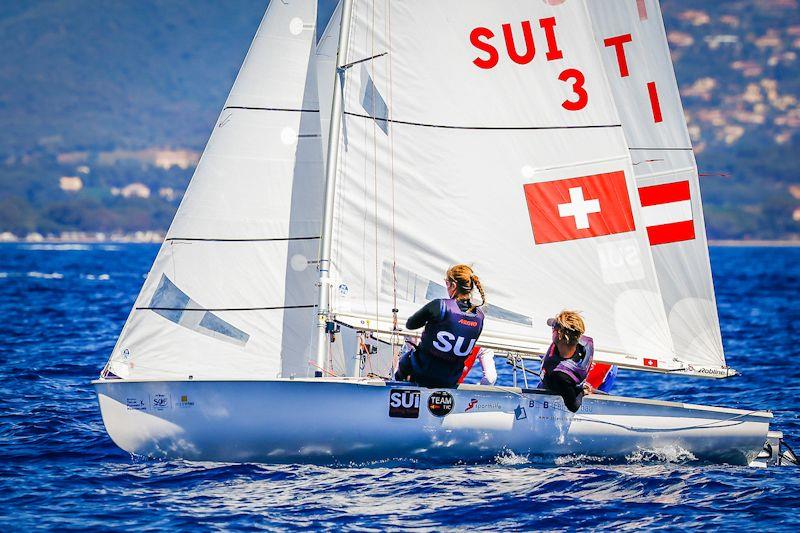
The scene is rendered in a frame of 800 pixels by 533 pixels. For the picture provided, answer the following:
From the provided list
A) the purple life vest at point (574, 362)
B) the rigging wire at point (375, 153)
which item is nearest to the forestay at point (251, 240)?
the rigging wire at point (375, 153)

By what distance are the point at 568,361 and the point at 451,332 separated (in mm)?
1044

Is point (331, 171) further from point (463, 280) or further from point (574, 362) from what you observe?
point (574, 362)

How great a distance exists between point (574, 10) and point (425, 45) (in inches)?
53.9

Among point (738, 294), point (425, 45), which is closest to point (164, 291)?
point (425, 45)

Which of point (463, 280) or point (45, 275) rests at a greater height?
point (45, 275)

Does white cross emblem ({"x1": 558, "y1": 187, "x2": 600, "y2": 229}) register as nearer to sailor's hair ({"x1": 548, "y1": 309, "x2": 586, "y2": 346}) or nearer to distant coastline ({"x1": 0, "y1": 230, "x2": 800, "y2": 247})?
sailor's hair ({"x1": 548, "y1": 309, "x2": 586, "y2": 346})

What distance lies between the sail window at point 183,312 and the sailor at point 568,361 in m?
2.99

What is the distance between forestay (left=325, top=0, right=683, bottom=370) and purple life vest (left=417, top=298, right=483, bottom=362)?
3.07 ft

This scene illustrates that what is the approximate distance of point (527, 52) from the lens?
11.2 meters

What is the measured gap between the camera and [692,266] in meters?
11.9

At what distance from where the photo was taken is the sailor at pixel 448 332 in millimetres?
10016

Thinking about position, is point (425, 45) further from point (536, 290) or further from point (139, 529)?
point (139, 529)

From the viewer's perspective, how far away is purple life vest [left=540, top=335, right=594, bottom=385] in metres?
10.3

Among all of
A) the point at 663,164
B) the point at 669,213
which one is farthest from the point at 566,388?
the point at 663,164
